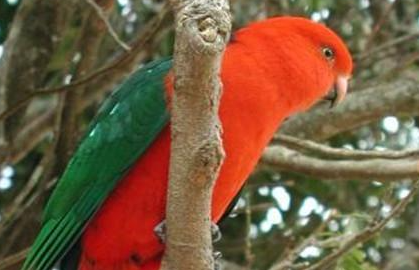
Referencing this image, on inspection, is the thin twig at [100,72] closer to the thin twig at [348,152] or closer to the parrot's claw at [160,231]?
the thin twig at [348,152]

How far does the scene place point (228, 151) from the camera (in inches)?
164

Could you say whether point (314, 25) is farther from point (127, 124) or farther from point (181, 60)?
point (181, 60)

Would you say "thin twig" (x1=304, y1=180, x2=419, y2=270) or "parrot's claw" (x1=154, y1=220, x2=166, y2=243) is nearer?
"parrot's claw" (x1=154, y1=220, x2=166, y2=243)

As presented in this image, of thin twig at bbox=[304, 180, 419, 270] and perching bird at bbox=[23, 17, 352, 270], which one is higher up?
perching bird at bbox=[23, 17, 352, 270]

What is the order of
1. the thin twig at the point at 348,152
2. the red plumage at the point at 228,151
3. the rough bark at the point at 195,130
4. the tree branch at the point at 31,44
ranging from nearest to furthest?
the rough bark at the point at 195,130 → the red plumage at the point at 228,151 → the thin twig at the point at 348,152 → the tree branch at the point at 31,44

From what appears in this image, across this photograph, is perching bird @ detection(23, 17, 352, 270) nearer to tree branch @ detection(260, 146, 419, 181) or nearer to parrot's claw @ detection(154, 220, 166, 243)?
parrot's claw @ detection(154, 220, 166, 243)

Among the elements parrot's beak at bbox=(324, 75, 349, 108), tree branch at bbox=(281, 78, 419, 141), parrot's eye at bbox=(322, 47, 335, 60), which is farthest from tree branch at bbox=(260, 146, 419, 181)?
parrot's eye at bbox=(322, 47, 335, 60)

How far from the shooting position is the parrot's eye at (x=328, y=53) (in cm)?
488

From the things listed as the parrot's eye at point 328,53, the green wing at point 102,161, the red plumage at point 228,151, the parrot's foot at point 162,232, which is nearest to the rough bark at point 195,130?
the parrot's foot at point 162,232

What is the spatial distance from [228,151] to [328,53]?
92cm

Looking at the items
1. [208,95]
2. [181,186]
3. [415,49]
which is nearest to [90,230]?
[181,186]

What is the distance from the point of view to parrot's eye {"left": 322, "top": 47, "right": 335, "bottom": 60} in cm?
488

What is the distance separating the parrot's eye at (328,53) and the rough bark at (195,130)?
1486mm

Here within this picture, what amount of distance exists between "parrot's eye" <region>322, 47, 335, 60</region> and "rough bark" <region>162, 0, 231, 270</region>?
1.49 m
